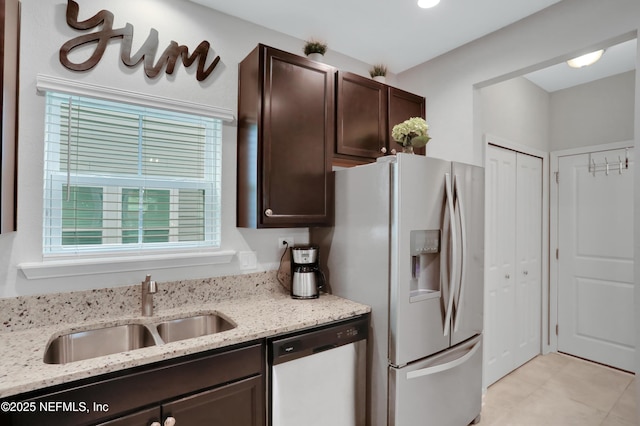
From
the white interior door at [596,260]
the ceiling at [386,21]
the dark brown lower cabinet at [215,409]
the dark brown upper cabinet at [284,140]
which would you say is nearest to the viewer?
the dark brown lower cabinet at [215,409]

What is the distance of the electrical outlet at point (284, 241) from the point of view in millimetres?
2320

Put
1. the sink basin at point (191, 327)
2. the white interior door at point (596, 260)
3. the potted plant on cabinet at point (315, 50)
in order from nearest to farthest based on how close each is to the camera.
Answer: the sink basin at point (191, 327)
the potted plant on cabinet at point (315, 50)
the white interior door at point (596, 260)

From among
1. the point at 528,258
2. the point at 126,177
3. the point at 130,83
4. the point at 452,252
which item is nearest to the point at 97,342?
the point at 126,177

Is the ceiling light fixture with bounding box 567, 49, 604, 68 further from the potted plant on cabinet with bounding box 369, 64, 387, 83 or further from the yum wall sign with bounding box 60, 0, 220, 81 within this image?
the yum wall sign with bounding box 60, 0, 220, 81

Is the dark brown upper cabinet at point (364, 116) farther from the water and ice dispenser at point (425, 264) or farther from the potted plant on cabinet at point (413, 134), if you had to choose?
the water and ice dispenser at point (425, 264)

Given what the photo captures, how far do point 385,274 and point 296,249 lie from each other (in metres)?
0.60

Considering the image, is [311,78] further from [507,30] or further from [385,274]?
[507,30]

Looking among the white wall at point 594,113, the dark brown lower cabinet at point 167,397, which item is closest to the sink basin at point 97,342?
the dark brown lower cabinet at point 167,397

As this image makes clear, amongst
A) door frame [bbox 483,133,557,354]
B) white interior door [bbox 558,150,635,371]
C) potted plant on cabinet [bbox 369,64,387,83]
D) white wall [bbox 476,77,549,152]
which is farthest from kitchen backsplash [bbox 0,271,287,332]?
white interior door [bbox 558,150,635,371]

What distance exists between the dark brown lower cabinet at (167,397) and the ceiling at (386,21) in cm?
199

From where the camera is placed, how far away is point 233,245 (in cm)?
213

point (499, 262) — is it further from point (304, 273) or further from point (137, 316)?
point (137, 316)

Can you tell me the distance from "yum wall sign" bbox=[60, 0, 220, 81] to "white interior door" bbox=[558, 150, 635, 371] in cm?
359

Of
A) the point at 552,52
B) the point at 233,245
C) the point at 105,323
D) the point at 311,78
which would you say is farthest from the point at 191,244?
the point at 552,52
